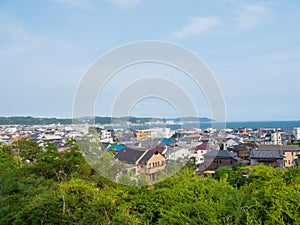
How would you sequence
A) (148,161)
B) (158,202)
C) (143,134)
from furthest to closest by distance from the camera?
1. (143,134)
2. (148,161)
3. (158,202)

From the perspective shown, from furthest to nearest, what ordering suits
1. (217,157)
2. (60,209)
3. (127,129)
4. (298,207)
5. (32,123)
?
(32,123) < (217,157) < (127,129) < (60,209) < (298,207)

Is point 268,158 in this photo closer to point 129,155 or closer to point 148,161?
point 129,155

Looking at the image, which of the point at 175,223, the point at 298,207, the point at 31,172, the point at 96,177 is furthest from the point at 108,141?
the point at 298,207

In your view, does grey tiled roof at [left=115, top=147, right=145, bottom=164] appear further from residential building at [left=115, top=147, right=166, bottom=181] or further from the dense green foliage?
the dense green foliage

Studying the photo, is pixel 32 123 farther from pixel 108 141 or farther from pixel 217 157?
pixel 108 141

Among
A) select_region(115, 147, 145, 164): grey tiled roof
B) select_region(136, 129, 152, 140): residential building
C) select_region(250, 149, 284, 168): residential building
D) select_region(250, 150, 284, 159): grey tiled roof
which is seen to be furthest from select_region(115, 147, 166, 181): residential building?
select_region(250, 150, 284, 159): grey tiled roof

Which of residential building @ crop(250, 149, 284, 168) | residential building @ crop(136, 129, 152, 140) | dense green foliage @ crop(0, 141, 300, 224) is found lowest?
residential building @ crop(250, 149, 284, 168)

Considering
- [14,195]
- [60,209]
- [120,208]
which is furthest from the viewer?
[14,195]

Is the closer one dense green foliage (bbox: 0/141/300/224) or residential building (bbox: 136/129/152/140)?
dense green foliage (bbox: 0/141/300/224)

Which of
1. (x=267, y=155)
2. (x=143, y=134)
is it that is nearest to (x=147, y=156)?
(x=143, y=134)
